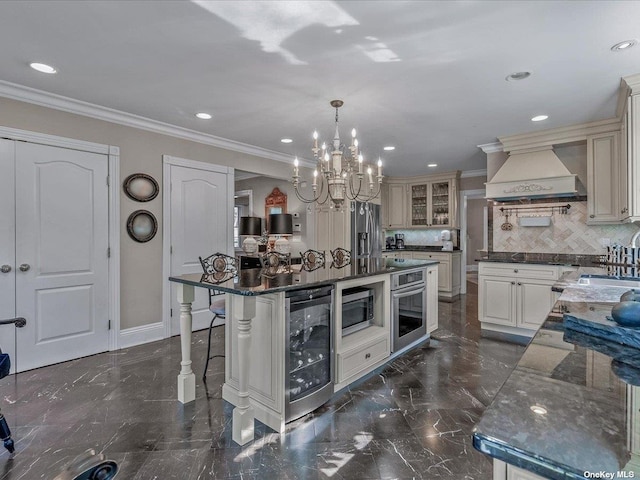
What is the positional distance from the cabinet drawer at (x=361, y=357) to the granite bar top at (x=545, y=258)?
1961 mm

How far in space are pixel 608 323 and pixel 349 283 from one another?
5.29 feet

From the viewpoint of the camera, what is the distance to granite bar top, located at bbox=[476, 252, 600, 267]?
3753mm

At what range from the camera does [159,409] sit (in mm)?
2309

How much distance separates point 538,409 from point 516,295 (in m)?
3.83

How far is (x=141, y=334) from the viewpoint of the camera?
372cm

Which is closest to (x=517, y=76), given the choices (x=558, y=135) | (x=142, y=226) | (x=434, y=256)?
(x=558, y=135)

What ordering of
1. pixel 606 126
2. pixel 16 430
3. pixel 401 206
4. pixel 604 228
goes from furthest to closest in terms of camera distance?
pixel 401 206, pixel 604 228, pixel 606 126, pixel 16 430

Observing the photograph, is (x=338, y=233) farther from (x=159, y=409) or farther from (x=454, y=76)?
(x=159, y=409)

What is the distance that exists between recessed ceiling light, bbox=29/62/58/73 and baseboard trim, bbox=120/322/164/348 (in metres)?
2.55

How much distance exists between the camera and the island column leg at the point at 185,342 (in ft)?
7.54

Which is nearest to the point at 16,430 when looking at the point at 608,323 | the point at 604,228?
the point at 608,323

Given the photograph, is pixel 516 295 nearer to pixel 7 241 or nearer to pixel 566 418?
pixel 566 418

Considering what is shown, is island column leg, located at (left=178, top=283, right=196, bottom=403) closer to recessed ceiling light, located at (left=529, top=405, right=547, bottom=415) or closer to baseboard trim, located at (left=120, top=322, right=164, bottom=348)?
baseboard trim, located at (left=120, top=322, right=164, bottom=348)

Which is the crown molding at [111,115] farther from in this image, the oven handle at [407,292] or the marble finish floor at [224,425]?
the oven handle at [407,292]
